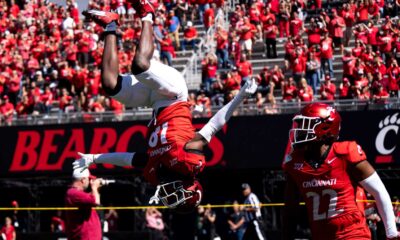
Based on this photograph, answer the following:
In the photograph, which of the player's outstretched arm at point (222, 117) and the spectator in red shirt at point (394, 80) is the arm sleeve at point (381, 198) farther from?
the spectator in red shirt at point (394, 80)

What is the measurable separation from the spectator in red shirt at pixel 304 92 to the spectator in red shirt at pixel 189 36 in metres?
5.60

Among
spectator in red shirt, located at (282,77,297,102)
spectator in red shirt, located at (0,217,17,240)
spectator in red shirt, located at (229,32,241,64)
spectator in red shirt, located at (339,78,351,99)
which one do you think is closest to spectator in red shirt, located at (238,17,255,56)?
spectator in red shirt, located at (229,32,241,64)

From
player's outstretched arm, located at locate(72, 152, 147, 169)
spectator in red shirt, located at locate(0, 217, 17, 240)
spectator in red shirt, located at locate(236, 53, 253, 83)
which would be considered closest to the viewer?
player's outstretched arm, located at locate(72, 152, 147, 169)

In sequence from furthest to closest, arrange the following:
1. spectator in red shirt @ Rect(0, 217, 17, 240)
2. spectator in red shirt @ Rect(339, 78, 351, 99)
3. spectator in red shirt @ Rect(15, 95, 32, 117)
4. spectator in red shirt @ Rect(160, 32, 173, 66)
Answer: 1. spectator in red shirt @ Rect(160, 32, 173, 66)
2. spectator in red shirt @ Rect(15, 95, 32, 117)
3. spectator in red shirt @ Rect(339, 78, 351, 99)
4. spectator in red shirt @ Rect(0, 217, 17, 240)

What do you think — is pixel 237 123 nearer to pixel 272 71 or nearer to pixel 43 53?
pixel 272 71

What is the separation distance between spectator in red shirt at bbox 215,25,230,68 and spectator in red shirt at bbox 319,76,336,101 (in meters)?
3.72

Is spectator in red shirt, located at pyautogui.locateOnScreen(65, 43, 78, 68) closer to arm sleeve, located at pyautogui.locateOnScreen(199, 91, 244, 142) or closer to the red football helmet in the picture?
Answer: arm sleeve, located at pyautogui.locateOnScreen(199, 91, 244, 142)

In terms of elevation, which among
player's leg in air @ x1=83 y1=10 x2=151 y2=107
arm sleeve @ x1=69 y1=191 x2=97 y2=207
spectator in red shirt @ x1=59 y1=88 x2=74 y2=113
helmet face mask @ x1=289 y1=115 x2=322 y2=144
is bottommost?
spectator in red shirt @ x1=59 y1=88 x2=74 y2=113

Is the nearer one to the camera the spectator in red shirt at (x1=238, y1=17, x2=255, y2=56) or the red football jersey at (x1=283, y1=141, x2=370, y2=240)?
the red football jersey at (x1=283, y1=141, x2=370, y2=240)

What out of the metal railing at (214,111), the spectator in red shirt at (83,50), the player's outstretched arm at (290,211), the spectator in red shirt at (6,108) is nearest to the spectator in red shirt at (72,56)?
the spectator in red shirt at (83,50)

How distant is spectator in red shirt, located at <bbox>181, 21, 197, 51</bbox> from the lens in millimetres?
27125

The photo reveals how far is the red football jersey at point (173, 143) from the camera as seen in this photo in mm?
9297

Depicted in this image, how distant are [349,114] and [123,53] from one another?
7682mm

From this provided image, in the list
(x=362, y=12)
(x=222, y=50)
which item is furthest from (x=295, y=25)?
(x=222, y=50)
